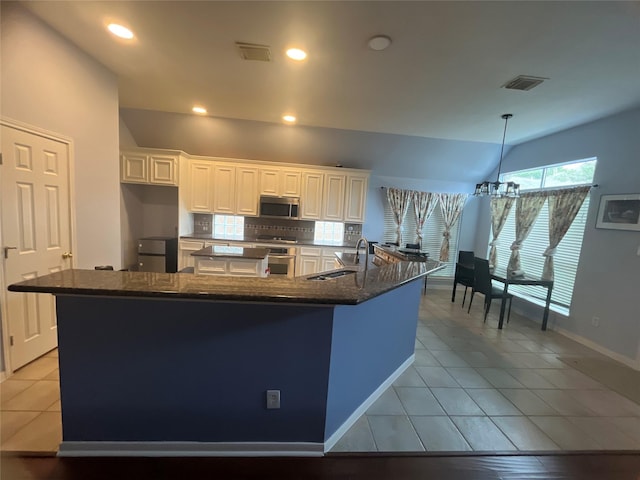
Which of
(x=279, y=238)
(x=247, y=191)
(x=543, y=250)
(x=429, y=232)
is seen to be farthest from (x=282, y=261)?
(x=543, y=250)

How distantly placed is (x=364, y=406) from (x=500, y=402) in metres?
1.16

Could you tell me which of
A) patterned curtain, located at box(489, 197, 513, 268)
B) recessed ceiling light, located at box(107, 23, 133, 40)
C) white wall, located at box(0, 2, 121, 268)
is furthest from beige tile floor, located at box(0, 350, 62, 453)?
patterned curtain, located at box(489, 197, 513, 268)

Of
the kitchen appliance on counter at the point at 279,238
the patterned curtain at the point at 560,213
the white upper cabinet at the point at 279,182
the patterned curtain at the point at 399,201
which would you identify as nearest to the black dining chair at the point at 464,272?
the patterned curtain at the point at 560,213

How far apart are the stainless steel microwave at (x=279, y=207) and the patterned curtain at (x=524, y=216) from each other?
377cm

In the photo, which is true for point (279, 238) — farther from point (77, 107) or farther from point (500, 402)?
point (500, 402)

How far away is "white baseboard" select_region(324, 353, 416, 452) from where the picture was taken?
1761 mm

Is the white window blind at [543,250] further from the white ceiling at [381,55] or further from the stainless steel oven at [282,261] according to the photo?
the stainless steel oven at [282,261]

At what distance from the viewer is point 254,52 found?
238cm

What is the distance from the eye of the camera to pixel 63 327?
1.47 metres

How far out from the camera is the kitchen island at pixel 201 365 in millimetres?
1482

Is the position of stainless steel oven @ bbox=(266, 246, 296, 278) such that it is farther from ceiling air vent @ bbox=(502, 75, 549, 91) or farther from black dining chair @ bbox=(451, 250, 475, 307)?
ceiling air vent @ bbox=(502, 75, 549, 91)

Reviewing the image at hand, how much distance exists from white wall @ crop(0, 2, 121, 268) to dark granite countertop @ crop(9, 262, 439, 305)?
1611 millimetres

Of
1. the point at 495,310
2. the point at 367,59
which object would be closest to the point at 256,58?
the point at 367,59

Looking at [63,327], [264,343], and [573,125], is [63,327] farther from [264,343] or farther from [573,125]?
[573,125]
